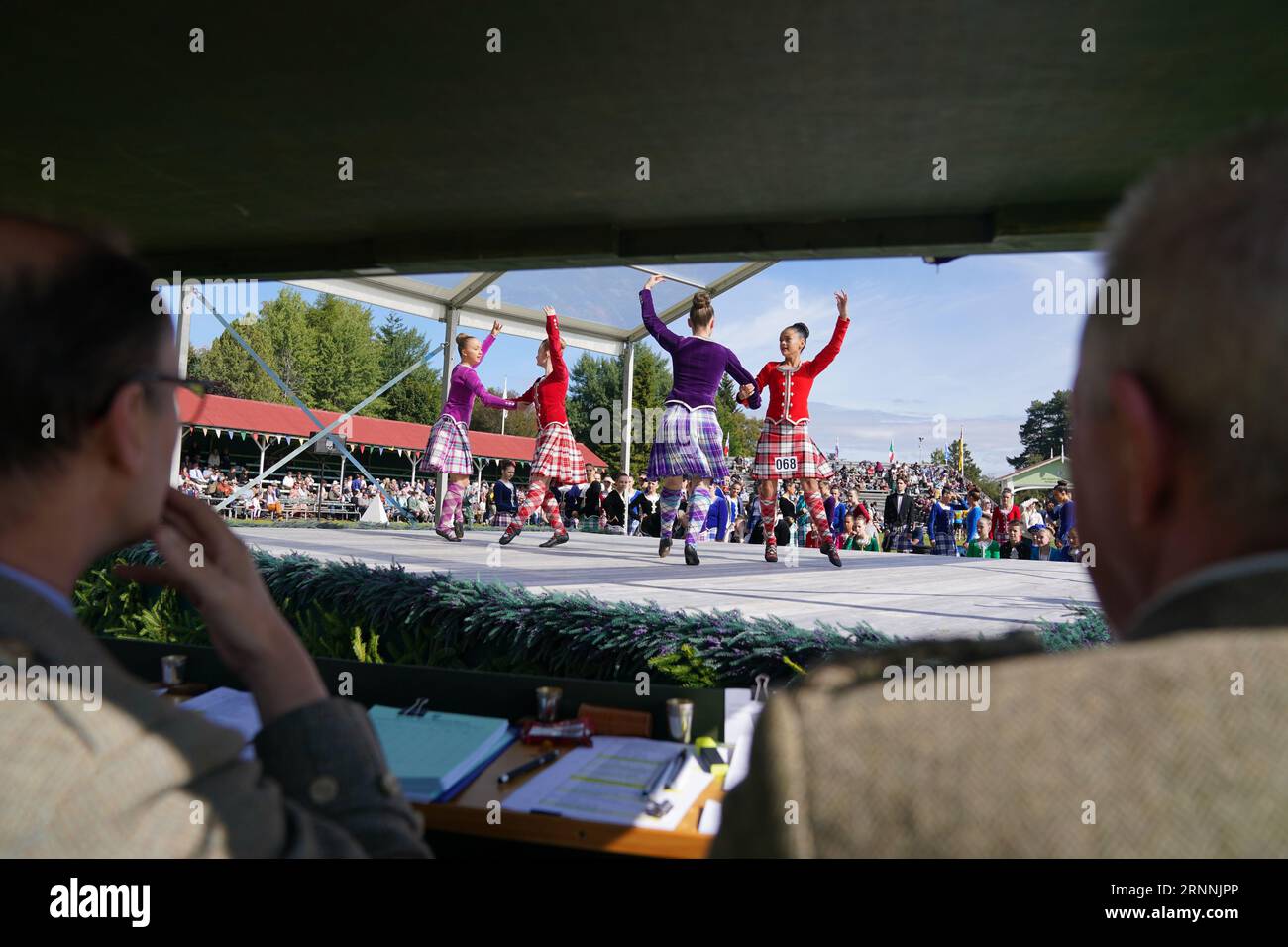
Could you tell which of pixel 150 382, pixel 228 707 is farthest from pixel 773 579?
pixel 150 382

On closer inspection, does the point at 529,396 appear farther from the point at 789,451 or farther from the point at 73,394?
the point at 73,394

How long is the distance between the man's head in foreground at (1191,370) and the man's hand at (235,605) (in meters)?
0.77

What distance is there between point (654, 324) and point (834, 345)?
1453 mm

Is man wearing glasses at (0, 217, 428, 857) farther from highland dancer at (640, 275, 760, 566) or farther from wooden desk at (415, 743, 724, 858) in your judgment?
highland dancer at (640, 275, 760, 566)

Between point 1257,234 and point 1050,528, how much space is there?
13299 millimetres

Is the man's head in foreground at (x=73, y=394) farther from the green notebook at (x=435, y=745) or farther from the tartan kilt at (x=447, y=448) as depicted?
the tartan kilt at (x=447, y=448)

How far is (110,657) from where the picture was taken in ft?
2.23

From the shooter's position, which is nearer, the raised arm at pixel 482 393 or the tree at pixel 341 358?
the raised arm at pixel 482 393

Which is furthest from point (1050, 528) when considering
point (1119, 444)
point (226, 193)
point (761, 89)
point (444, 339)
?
point (1119, 444)

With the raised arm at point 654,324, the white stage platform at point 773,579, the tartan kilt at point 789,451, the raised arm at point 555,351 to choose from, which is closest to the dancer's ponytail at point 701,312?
the raised arm at point 654,324

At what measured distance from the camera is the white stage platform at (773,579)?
384 centimetres

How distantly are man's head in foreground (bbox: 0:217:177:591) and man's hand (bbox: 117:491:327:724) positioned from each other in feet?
0.48

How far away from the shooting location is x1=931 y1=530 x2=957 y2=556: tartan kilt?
40.3ft

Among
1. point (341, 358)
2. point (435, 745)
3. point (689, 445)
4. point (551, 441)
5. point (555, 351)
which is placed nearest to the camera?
point (435, 745)
